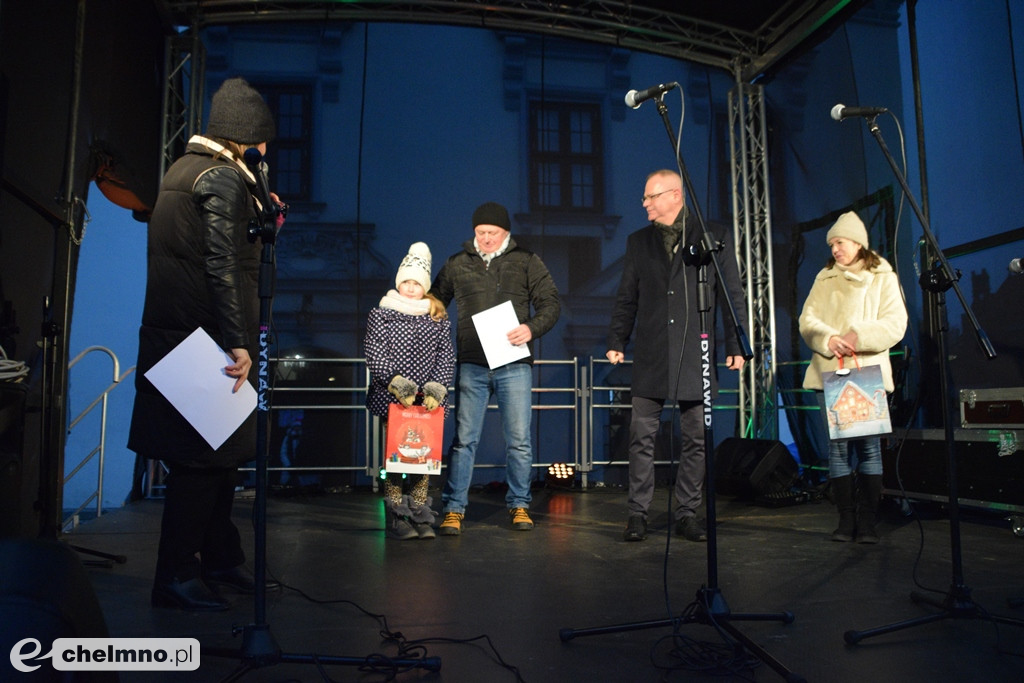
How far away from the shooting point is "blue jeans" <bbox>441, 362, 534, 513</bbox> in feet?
11.8

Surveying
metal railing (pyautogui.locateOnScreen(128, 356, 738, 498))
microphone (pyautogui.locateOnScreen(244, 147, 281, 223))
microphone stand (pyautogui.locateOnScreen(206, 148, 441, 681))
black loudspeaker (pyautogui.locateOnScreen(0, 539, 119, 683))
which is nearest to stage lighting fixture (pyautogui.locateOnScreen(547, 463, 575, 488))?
metal railing (pyautogui.locateOnScreen(128, 356, 738, 498))

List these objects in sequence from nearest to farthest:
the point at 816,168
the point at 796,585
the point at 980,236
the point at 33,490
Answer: the point at 796,585 < the point at 33,490 < the point at 980,236 < the point at 816,168

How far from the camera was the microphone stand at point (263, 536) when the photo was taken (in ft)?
4.93

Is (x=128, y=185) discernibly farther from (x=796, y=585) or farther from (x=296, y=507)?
(x=796, y=585)

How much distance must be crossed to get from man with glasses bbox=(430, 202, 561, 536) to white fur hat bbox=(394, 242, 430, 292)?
0.27 meters

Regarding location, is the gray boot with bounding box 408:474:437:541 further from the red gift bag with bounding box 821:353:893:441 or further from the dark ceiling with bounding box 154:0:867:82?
the dark ceiling with bounding box 154:0:867:82

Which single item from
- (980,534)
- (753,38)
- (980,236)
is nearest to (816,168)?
(753,38)

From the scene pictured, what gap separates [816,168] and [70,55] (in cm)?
500

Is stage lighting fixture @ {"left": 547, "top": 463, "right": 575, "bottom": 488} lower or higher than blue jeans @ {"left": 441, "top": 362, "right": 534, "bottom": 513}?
lower

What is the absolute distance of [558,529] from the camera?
3660 mm

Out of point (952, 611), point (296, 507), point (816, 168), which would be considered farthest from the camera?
point (816, 168)

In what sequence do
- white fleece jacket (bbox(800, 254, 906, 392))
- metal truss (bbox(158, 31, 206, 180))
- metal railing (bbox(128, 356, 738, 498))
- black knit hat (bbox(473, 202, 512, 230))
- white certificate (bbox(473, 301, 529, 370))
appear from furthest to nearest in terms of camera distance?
metal railing (bbox(128, 356, 738, 498)) → metal truss (bbox(158, 31, 206, 180)) → black knit hat (bbox(473, 202, 512, 230)) → white certificate (bbox(473, 301, 529, 370)) → white fleece jacket (bbox(800, 254, 906, 392))

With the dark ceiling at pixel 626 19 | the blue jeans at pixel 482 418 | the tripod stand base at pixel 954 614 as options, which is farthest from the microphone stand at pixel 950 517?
the dark ceiling at pixel 626 19

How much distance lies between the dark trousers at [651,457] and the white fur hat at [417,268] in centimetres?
116
